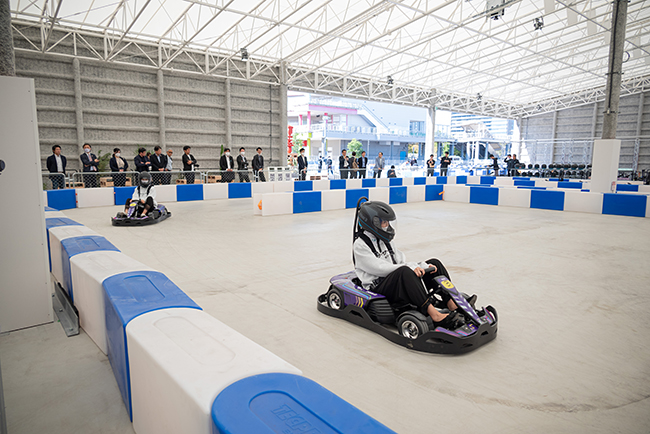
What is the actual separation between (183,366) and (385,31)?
15566mm

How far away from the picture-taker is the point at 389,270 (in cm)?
321

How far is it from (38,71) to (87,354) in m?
15.6

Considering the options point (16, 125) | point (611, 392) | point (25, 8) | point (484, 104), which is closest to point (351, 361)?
point (611, 392)

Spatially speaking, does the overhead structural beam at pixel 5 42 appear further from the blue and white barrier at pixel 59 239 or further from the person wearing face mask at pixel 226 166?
the person wearing face mask at pixel 226 166

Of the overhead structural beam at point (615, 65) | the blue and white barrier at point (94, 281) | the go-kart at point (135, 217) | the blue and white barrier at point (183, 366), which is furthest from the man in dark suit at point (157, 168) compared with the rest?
the overhead structural beam at point (615, 65)

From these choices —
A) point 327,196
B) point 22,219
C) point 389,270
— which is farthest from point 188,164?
point 389,270

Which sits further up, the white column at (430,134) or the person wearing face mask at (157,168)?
the white column at (430,134)

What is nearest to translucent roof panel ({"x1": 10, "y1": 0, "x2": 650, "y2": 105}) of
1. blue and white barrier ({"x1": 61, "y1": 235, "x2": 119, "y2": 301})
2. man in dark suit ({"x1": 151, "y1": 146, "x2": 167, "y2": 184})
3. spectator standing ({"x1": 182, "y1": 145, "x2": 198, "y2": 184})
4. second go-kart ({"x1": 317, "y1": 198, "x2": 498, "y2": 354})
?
spectator standing ({"x1": 182, "y1": 145, "x2": 198, "y2": 184})

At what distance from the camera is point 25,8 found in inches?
500

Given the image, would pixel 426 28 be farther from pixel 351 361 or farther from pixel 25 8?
pixel 351 361

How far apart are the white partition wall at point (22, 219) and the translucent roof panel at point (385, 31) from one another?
10.3m

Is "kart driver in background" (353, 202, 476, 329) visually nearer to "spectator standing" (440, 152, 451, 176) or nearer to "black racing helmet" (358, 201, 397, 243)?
"black racing helmet" (358, 201, 397, 243)

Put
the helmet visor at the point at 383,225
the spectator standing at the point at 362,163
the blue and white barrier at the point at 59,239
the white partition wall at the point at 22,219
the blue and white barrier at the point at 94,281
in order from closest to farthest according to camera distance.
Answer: the blue and white barrier at the point at 94,281
the white partition wall at the point at 22,219
the helmet visor at the point at 383,225
the blue and white barrier at the point at 59,239
the spectator standing at the point at 362,163

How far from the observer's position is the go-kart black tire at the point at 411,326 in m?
2.91
